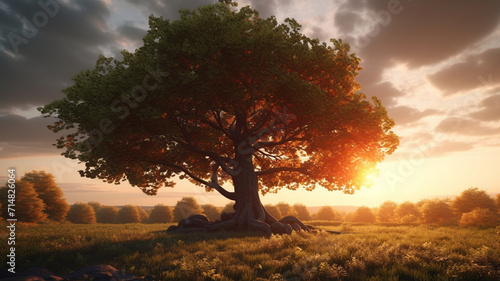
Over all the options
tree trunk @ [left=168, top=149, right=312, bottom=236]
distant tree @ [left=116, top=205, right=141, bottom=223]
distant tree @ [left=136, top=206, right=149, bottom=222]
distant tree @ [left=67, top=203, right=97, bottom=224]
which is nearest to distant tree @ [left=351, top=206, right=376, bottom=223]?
tree trunk @ [left=168, top=149, right=312, bottom=236]

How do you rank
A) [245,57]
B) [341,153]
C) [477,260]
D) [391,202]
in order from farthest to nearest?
1. [391,202]
2. [341,153]
3. [245,57]
4. [477,260]

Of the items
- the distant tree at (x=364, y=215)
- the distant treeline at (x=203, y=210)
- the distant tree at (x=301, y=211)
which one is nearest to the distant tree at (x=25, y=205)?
the distant treeline at (x=203, y=210)

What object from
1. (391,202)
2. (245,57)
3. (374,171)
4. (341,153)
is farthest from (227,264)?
(391,202)

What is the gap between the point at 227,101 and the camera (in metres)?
19.0

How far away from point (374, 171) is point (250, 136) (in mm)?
10831

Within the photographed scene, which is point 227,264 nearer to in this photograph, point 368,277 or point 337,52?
point 368,277

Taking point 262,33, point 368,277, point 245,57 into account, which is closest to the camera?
point 368,277

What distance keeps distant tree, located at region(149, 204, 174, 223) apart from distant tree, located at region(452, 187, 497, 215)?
1874 inches

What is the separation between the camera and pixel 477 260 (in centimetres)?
834

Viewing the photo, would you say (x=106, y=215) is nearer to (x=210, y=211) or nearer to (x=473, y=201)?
(x=210, y=211)

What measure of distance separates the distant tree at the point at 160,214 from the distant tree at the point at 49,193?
14.1 m

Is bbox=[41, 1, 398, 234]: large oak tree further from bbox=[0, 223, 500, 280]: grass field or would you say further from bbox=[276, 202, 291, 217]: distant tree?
bbox=[276, 202, 291, 217]: distant tree

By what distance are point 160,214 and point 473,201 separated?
166 feet

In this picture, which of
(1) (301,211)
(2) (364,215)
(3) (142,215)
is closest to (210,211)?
(3) (142,215)
